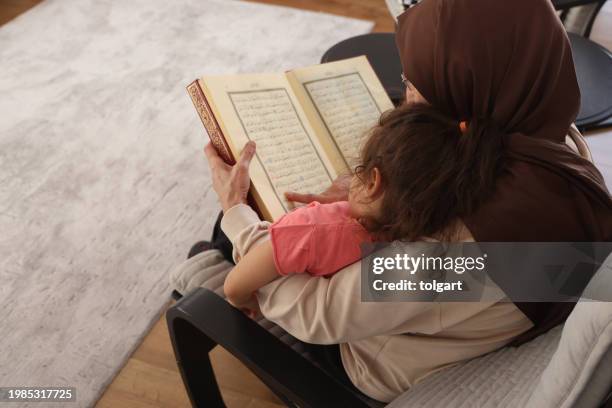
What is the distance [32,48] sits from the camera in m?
2.60

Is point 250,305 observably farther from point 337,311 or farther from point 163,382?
point 163,382

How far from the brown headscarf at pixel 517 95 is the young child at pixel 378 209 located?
0.05 metres

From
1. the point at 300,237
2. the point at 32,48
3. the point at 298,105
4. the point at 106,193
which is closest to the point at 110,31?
the point at 32,48

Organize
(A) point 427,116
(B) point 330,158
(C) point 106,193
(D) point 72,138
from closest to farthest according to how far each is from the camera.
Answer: (A) point 427,116 → (B) point 330,158 → (C) point 106,193 → (D) point 72,138

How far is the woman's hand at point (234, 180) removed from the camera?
3.06 ft

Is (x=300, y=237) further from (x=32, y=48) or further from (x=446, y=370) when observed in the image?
(x=32, y=48)

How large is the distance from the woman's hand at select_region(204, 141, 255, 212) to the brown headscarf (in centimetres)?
31

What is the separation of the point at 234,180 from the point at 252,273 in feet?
0.73

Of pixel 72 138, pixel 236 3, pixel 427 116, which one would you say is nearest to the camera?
pixel 427 116

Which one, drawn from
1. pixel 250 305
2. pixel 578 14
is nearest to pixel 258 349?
pixel 250 305

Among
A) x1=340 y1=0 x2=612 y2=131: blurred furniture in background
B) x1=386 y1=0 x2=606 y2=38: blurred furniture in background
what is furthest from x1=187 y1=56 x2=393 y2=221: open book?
x1=386 y1=0 x2=606 y2=38: blurred furniture in background

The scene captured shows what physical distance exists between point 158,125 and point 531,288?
180 cm

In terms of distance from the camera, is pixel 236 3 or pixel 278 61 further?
pixel 236 3

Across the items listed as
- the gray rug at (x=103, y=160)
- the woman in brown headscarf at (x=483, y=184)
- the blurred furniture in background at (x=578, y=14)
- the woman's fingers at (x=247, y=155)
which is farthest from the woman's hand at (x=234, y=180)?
the blurred furniture in background at (x=578, y=14)
